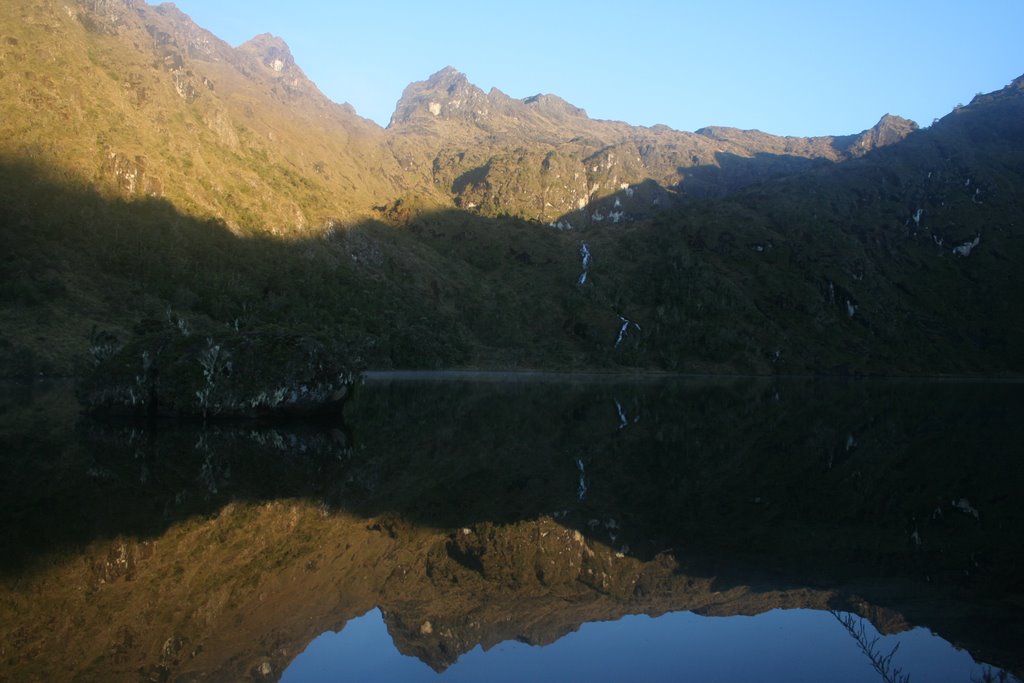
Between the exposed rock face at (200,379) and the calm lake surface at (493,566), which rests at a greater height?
the calm lake surface at (493,566)

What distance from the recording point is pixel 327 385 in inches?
1613

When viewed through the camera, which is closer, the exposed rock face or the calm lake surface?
the calm lake surface

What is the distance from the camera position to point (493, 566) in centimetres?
1386

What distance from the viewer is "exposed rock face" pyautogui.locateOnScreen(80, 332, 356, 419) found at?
37.9 meters

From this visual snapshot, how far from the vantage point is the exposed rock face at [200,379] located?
37.9 metres

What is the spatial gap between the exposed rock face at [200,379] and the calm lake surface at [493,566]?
1028 centimetres

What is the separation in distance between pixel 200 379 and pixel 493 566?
2886cm

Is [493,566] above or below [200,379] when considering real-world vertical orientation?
above

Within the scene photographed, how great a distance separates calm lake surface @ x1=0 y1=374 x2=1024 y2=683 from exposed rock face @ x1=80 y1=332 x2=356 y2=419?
10280 mm

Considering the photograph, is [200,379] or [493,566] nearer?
[493,566]

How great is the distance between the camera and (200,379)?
123 feet

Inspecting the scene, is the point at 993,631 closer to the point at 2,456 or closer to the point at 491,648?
the point at 491,648

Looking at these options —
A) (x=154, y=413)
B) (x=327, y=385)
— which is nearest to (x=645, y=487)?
(x=327, y=385)

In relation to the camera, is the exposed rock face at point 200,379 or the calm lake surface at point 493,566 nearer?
the calm lake surface at point 493,566
